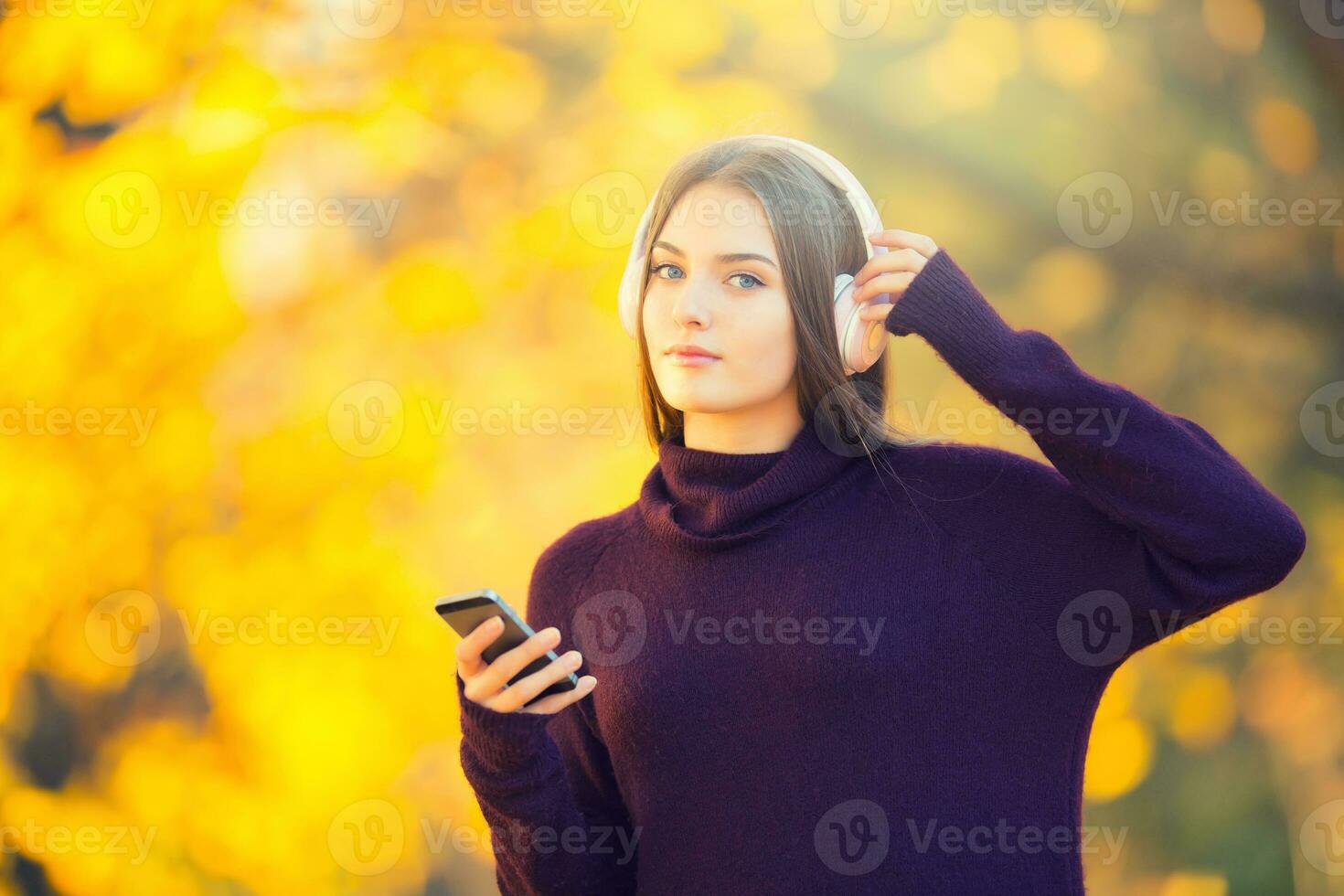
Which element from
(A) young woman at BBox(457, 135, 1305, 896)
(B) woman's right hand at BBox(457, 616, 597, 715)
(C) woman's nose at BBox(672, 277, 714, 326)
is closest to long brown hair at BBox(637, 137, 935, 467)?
(A) young woman at BBox(457, 135, 1305, 896)

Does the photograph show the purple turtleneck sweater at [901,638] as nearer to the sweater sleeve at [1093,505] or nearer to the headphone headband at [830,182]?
the sweater sleeve at [1093,505]

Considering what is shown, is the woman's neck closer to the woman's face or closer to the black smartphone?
the woman's face

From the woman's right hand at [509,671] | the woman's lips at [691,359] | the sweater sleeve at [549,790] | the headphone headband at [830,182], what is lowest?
the sweater sleeve at [549,790]

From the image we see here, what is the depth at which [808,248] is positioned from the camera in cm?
168

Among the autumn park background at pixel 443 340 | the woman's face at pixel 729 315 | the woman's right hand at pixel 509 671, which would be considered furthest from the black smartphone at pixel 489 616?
the autumn park background at pixel 443 340

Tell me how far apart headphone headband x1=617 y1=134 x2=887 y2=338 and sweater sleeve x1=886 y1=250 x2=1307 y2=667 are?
168mm

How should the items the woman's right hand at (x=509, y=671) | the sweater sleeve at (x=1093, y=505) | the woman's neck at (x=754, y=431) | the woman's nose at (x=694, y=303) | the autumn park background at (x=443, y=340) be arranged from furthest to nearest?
the autumn park background at (x=443, y=340)
the woman's neck at (x=754, y=431)
the woman's nose at (x=694, y=303)
the woman's right hand at (x=509, y=671)
the sweater sleeve at (x=1093, y=505)

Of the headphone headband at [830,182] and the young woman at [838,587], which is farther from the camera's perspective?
the headphone headband at [830,182]

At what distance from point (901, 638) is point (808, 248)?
53cm

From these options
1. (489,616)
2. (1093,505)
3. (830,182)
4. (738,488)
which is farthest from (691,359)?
(1093,505)

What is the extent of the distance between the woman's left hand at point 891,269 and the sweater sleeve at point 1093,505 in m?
0.02

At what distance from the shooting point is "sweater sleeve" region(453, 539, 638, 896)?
1624 mm

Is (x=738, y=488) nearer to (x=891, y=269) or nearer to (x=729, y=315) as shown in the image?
(x=729, y=315)

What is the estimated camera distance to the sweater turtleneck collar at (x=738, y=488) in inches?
67.1
